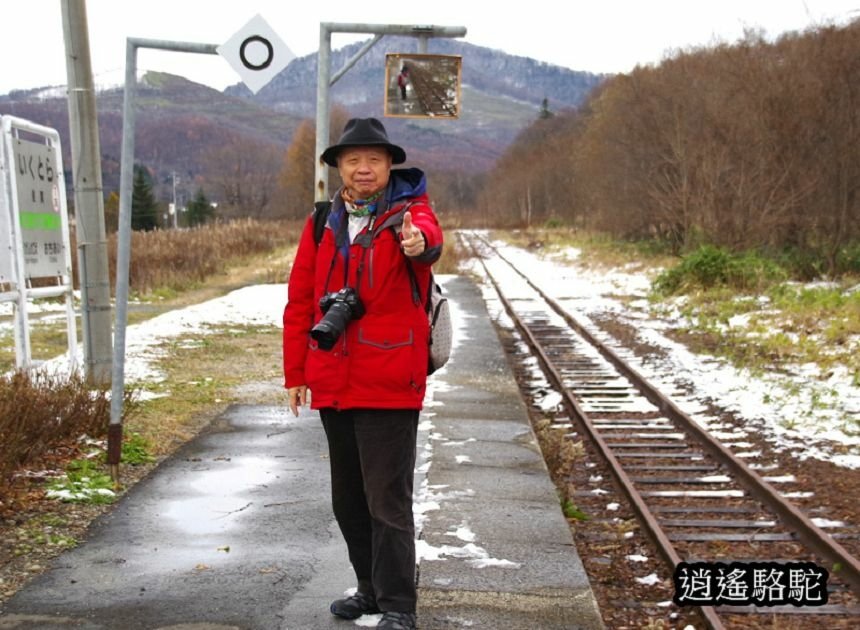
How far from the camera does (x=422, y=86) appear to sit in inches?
617

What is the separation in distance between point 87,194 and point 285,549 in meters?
4.81

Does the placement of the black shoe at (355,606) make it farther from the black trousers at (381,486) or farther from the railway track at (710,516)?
the railway track at (710,516)

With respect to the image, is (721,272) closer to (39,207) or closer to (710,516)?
(710,516)

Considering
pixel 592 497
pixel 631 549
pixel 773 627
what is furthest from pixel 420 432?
pixel 773 627

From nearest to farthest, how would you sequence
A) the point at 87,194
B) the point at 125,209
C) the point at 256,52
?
the point at 125,209 < the point at 256,52 < the point at 87,194

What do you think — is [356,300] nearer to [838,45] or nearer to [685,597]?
[685,597]

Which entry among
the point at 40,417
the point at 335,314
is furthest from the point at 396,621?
the point at 40,417

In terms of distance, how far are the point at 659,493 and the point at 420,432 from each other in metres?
2.19

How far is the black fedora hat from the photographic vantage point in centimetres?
373

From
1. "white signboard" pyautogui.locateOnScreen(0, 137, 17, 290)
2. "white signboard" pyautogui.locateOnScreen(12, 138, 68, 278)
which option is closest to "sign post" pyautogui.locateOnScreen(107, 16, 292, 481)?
"white signboard" pyautogui.locateOnScreen(0, 137, 17, 290)

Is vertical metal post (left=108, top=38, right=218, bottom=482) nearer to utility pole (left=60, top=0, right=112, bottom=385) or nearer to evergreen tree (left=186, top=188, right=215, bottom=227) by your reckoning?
utility pole (left=60, top=0, right=112, bottom=385)

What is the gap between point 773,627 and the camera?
16.1 ft

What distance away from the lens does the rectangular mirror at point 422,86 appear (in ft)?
50.7

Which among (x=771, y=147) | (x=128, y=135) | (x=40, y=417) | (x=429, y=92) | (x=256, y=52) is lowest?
(x=40, y=417)
